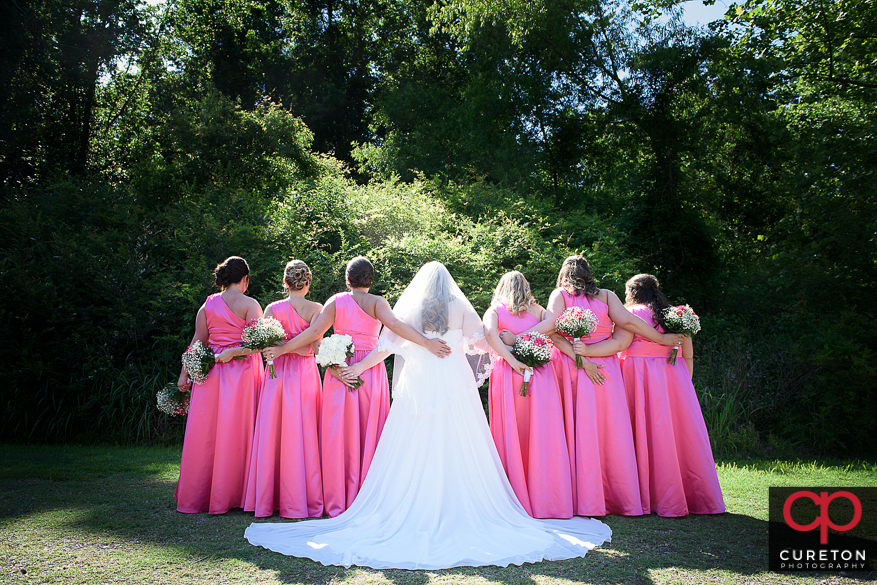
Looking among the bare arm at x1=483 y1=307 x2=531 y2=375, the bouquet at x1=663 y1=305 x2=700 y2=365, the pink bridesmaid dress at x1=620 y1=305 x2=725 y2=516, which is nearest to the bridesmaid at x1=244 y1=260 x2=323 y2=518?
the bare arm at x1=483 y1=307 x2=531 y2=375

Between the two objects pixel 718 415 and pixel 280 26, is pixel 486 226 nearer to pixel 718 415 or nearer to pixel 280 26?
pixel 718 415

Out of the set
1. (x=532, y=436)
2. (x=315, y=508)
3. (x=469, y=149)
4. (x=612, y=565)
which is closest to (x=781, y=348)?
(x=532, y=436)

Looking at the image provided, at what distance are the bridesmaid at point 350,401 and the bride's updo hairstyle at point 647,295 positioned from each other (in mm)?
2493

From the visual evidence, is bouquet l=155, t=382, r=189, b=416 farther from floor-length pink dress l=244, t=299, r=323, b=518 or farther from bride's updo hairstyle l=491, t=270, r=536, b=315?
bride's updo hairstyle l=491, t=270, r=536, b=315

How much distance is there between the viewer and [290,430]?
5.43 metres

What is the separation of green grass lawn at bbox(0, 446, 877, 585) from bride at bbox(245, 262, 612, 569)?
6.7 inches

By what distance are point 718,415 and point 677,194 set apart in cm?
793

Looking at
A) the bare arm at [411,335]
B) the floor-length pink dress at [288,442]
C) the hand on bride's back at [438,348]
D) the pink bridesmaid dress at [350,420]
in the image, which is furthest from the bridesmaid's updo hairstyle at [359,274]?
the hand on bride's back at [438,348]

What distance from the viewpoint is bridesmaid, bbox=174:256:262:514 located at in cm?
550

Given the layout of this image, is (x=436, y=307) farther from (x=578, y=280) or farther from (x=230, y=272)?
(x=230, y=272)

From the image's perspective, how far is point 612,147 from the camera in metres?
17.1

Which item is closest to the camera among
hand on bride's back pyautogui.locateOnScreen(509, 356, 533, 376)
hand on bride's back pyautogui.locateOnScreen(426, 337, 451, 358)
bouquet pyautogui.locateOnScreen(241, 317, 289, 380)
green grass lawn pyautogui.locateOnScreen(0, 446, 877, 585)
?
green grass lawn pyautogui.locateOnScreen(0, 446, 877, 585)

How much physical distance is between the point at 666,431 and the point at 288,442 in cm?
348

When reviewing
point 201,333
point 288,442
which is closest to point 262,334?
point 201,333
